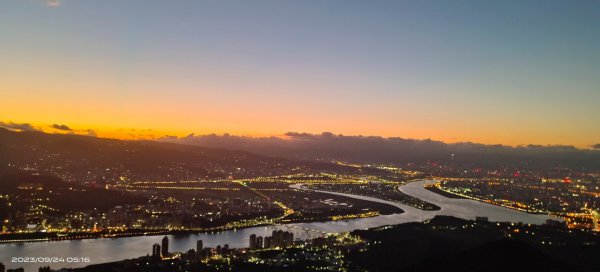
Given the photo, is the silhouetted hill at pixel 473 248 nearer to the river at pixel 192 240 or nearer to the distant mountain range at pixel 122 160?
the river at pixel 192 240

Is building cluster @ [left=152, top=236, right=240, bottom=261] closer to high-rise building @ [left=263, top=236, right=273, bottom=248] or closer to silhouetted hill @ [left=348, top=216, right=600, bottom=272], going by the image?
high-rise building @ [left=263, top=236, right=273, bottom=248]

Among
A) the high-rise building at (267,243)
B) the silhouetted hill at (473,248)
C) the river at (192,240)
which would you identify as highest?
the silhouetted hill at (473,248)

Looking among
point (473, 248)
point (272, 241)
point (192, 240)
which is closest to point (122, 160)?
point (192, 240)

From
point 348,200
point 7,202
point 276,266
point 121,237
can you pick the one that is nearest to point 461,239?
point 276,266

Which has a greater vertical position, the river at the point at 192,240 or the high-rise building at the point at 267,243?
the high-rise building at the point at 267,243

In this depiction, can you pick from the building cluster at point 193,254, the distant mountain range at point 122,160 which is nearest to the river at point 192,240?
the building cluster at point 193,254

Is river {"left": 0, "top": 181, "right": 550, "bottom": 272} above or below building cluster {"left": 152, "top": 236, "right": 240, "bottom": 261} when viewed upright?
below

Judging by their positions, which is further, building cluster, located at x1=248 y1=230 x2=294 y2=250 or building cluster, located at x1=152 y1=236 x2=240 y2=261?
building cluster, located at x1=248 y1=230 x2=294 y2=250

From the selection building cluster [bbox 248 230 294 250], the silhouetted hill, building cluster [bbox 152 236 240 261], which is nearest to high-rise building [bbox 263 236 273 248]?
building cluster [bbox 248 230 294 250]
